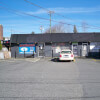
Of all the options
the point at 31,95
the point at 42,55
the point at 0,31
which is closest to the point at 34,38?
the point at 42,55

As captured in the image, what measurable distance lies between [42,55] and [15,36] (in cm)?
601

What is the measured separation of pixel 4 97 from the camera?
511 cm

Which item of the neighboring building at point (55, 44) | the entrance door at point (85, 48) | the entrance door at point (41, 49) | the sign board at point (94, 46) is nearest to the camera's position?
the sign board at point (94, 46)

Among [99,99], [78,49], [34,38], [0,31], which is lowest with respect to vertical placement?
[99,99]

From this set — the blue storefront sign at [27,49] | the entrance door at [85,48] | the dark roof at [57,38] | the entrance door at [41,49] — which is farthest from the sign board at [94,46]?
the blue storefront sign at [27,49]

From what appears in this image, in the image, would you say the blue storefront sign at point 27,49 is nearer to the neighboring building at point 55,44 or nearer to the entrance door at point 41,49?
the neighboring building at point 55,44

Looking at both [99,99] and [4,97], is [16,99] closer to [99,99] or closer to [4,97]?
[4,97]

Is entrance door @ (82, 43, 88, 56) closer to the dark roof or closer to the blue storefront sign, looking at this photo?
the dark roof

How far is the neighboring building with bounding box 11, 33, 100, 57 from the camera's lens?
23.4m

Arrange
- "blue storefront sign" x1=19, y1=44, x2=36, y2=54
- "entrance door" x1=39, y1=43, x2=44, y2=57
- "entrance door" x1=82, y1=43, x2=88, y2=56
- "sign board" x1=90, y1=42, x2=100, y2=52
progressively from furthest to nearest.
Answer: "blue storefront sign" x1=19, y1=44, x2=36, y2=54 < "entrance door" x1=39, y1=43, x2=44, y2=57 < "entrance door" x1=82, y1=43, x2=88, y2=56 < "sign board" x1=90, y1=42, x2=100, y2=52

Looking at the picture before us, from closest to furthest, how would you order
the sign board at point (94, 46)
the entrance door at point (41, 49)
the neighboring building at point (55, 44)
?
the sign board at point (94, 46), the neighboring building at point (55, 44), the entrance door at point (41, 49)

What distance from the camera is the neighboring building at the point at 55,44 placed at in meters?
23.4

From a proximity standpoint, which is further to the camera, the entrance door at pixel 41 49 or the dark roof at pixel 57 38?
the entrance door at pixel 41 49

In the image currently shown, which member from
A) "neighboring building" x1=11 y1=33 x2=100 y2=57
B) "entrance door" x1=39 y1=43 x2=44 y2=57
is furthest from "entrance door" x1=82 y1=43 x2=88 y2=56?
"entrance door" x1=39 y1=43 x2=44 y2=57
